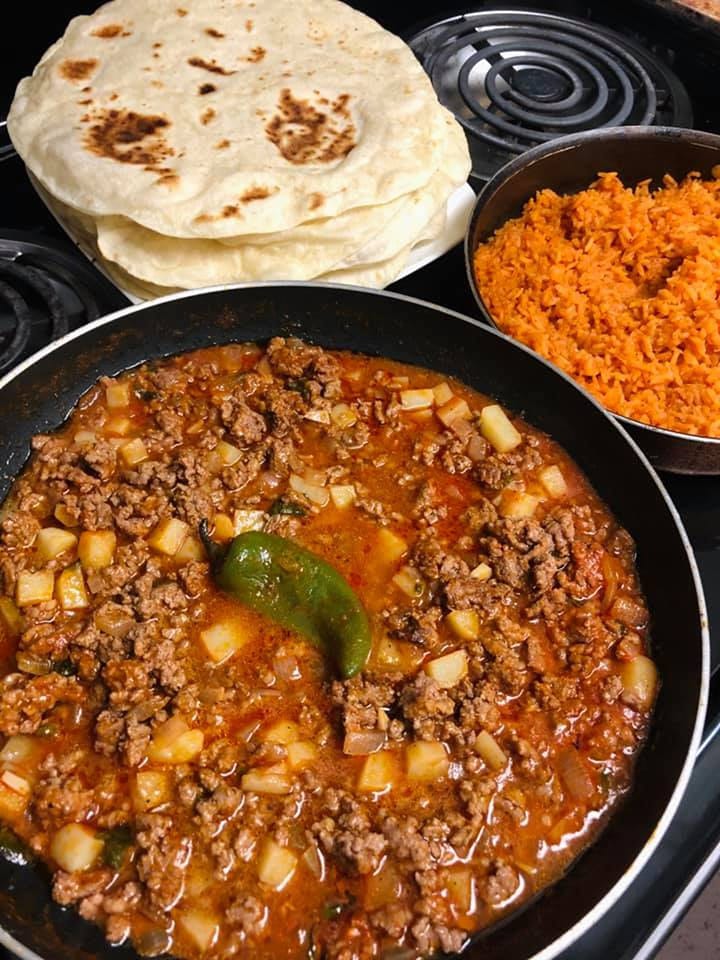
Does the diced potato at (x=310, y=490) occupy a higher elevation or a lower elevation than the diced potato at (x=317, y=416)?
lower

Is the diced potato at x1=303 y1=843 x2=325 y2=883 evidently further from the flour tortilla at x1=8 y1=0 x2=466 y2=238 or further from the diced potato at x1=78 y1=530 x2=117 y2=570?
the flour tortilla at x1=8 y1=0 x2=466 y2=238

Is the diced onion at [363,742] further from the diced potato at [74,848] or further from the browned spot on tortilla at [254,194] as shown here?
the browned spot on tortilla at [254,194]

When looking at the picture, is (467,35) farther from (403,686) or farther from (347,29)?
(403,686)

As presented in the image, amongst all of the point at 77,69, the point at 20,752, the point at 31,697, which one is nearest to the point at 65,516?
the point at 31,697

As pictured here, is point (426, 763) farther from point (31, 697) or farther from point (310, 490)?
point (31, 697)

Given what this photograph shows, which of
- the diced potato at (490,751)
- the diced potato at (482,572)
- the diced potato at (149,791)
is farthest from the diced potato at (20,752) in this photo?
the diced potato at (482,572)

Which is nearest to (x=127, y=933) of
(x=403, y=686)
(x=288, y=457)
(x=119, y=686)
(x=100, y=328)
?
(x=119, y=686)
